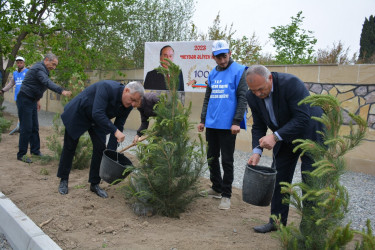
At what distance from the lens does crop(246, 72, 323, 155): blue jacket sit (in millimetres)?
2959

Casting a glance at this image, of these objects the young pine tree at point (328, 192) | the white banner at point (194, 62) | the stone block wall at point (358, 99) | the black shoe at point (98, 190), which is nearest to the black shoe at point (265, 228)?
the young pine tree at point (328, 192)

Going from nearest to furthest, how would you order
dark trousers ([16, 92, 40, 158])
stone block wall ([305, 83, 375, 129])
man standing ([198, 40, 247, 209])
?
man standing ([198, 40, 247, 209])
dark trousers ([16, 92, 40, 158])
stone block wall ([305, 83, 375, 129])

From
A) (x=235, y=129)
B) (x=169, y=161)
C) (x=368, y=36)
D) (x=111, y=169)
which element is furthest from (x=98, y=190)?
(x=368, y=36)

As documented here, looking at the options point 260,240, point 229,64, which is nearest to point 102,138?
point 229,64

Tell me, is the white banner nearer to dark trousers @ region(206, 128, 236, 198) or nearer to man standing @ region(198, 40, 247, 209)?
man standing @ region(198, 40, 247, 209)

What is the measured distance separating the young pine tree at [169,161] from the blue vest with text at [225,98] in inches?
20.5

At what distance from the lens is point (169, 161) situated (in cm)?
352

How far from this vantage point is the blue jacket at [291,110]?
2.96 m

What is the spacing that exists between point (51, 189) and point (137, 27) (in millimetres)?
9009

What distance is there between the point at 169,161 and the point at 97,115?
105 centimetres

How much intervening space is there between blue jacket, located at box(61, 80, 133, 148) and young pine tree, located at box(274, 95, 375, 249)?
233 centimetres

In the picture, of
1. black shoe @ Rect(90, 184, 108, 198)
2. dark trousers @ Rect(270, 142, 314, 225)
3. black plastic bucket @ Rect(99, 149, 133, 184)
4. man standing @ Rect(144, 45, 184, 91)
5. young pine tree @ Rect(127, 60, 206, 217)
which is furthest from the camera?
man standing @ Rect(144, 45, 184, 91)

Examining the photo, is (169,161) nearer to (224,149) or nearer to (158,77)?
(224,149)

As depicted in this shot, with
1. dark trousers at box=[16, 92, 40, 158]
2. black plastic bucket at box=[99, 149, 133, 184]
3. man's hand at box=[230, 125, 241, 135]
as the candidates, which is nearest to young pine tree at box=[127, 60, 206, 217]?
black plastic bucket at box=[99, 149, 133, 184]
